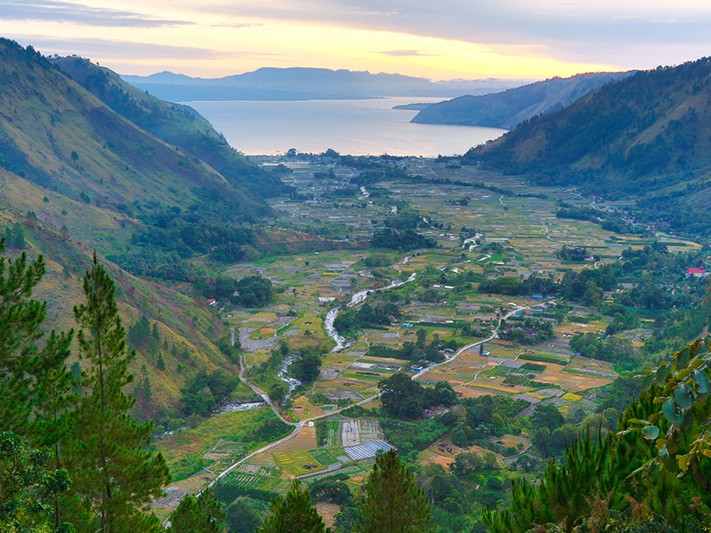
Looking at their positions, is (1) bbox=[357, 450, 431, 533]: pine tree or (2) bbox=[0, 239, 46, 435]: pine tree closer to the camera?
(2) bbox=[0, 239, 46, 435]: pine tree

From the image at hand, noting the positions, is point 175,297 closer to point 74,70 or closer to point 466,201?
point 466,201

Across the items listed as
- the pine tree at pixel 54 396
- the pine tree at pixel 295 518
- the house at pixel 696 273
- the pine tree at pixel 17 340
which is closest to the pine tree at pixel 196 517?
the pine tree at pixel 295 518

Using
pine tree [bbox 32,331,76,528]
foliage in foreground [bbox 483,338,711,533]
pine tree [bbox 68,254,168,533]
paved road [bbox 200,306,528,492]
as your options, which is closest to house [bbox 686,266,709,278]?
paved road [bbox 200,306,528,492]

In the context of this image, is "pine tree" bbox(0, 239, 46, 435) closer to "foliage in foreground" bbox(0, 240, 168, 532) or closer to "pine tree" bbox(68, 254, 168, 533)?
"foliage in foreground" bbox(0, 240, 168, 532)

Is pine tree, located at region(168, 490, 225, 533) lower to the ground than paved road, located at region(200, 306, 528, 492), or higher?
higher

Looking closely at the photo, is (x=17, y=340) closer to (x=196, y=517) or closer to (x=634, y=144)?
(x=196, y=517)

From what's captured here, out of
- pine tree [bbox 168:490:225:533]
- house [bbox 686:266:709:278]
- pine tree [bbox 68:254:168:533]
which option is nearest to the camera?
pine tree [bbox 68:254:168:533]

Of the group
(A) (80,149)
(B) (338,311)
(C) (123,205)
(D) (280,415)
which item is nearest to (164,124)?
(A) (80,149)

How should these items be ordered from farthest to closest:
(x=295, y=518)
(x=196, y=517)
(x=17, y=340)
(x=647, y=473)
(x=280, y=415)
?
1. (x=280, y=415)
2. (x=196, y=517)
3. (x=295, y=518)
4. (x=17, y=340)
5. (x=647, y=473)
